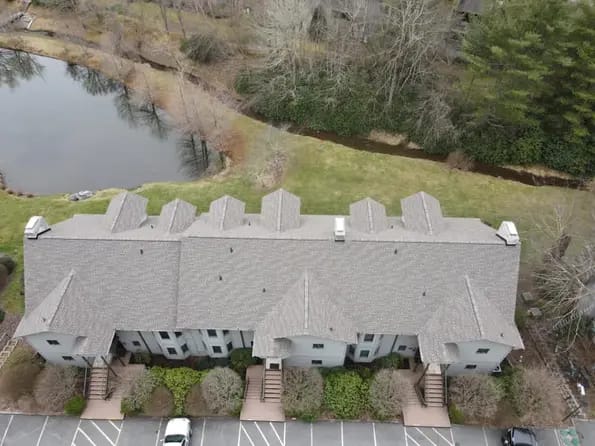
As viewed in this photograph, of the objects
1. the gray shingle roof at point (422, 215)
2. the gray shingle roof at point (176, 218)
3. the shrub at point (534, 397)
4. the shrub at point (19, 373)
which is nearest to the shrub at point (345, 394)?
the shrub at point (534, 397)

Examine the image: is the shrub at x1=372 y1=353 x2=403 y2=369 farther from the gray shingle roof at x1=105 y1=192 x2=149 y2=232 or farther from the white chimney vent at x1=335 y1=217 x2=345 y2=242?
the gray shingle roof at x1=105 y1=192 x2=149 y2=232

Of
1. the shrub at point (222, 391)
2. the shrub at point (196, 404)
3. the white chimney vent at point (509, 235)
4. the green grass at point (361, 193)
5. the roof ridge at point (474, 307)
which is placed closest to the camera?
the roof ridge at point (474, 307)

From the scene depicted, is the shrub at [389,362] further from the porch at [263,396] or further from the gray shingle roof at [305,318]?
the porch at [263,396]

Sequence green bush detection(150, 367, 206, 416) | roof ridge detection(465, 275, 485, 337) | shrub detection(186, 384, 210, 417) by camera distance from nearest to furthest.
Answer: roof ridge detection(465, 275, 485, 337) < green bush detection(150, 367, 206, 416) < shrub detection(186, 384, 210, 417)

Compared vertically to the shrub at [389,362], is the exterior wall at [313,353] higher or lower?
higher

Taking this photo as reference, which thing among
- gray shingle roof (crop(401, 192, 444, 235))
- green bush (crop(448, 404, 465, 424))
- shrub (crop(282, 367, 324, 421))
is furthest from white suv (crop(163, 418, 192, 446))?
gray shingle roof (crop(401, 192, 444, 235))
